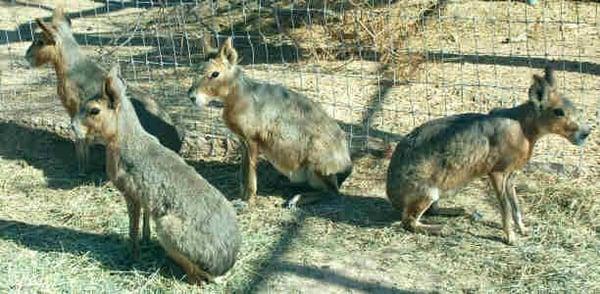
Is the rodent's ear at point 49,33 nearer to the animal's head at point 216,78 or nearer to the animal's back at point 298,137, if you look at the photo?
the animal's head at point 216,78

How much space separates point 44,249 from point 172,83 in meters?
3.47

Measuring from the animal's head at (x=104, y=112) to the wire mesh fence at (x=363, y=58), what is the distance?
4.57ft

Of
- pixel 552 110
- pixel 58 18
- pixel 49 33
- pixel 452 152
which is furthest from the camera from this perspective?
pixel 58 18

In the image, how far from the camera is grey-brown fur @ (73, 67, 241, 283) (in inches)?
221

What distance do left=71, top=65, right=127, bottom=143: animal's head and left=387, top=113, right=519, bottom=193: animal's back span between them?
210 centimetres

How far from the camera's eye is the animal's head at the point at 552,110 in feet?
20.7

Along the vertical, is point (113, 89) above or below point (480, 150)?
above

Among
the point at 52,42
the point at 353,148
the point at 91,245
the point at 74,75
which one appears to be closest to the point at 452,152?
the point at 353,148

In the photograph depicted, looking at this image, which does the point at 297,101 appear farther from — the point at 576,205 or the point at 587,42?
the point at 587,42

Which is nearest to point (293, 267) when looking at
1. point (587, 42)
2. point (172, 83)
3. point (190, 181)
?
point (190, 181)

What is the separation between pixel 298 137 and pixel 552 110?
2030 millimetres

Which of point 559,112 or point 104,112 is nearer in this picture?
point 104,112

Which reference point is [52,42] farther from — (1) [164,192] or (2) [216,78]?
(1) [164,192]

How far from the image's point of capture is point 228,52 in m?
7.06
